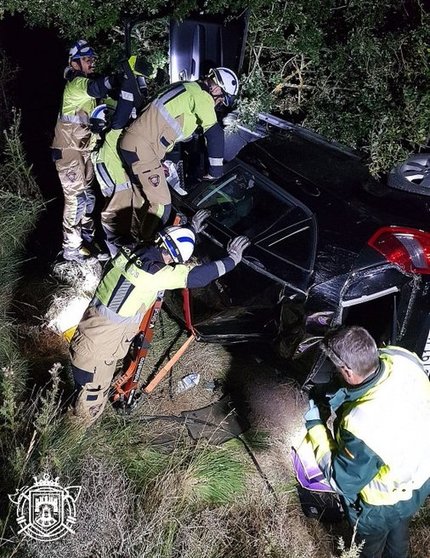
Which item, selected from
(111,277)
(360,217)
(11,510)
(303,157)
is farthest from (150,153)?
(11,510)

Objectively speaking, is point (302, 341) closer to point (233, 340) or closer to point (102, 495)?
point (233, 340)

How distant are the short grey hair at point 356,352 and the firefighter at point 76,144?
359 cm

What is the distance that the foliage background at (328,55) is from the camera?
216 inches

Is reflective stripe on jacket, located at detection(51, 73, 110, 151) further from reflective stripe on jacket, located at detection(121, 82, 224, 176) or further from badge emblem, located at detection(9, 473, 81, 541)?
badge emblem, located at detection(9, 473, 81, 541)

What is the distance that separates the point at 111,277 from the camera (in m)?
3.78

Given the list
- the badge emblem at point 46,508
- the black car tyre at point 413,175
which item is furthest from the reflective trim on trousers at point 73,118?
the badge emblem at point 46,508

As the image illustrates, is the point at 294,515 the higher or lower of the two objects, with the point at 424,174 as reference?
lower

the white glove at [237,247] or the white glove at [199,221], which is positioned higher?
the white glove at [237,247]

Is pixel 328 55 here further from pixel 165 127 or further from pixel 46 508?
pixel 46 508

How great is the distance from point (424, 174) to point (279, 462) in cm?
211

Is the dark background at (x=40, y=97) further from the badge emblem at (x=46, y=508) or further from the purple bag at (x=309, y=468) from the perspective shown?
the purple bag at (x=309, y=468)

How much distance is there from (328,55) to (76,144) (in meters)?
2.52

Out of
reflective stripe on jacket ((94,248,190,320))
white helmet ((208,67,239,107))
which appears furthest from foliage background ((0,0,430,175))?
reflective stripe on jacket ((94,248,190,320))

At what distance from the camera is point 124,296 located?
3701mm
